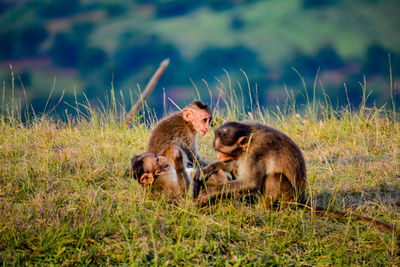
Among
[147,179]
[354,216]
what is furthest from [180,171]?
[354,216]

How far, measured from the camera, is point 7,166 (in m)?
5.72

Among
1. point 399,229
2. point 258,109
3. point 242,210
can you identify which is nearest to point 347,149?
point 258,109

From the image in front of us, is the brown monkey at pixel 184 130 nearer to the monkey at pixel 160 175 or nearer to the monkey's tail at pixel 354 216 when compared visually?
the monkey at pixel 160 175

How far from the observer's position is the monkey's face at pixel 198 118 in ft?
18.2

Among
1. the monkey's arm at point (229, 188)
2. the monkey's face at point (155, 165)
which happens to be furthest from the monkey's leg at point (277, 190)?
the monkey's face at point (155, 165)

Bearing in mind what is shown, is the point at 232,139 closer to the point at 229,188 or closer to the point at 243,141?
the point at 243,141

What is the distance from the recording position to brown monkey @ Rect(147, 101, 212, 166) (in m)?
5.37

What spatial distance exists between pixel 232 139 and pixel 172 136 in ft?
4.99

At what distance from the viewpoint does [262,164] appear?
4113mm

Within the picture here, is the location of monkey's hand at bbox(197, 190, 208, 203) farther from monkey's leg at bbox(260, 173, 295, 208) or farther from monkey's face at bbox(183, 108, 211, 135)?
monkey's face at bbox(183, 108, 211, 135)

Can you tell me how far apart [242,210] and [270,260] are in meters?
0.71

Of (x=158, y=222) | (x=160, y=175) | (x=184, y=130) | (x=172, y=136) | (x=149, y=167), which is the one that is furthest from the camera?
(x=184, y=130)

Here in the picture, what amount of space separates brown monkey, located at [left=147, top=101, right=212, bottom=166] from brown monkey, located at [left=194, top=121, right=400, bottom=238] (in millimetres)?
1261

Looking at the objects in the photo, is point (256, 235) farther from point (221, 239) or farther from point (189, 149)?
point (189, 149)
